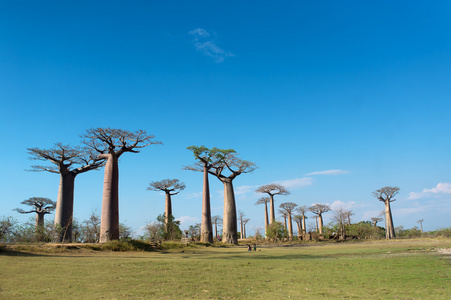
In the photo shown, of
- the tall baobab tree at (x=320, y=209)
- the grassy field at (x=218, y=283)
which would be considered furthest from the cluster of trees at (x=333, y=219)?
the grassy field at (x=218, y=283)

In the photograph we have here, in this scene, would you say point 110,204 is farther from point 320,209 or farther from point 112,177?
point 320,209

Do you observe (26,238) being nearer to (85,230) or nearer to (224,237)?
(85,230)

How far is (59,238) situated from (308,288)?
2123 centimetres

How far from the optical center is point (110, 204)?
794 inches

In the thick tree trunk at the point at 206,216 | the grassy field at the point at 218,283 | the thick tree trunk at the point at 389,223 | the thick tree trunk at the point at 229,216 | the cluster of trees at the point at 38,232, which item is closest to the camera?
the grassy field at the point at 218,283

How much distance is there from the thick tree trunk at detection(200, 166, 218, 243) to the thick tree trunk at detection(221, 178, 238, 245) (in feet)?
10.3

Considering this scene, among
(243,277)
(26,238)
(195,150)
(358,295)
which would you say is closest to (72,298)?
(243,277)

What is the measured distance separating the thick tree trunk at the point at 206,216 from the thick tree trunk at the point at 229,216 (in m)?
3.13

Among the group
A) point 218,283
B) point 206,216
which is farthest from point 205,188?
point 218,283

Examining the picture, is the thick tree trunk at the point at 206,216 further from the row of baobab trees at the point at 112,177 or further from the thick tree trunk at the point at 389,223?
the thick tree trunk at the point at 389,223

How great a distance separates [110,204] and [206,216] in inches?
549

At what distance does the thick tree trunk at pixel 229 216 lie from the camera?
34906mm

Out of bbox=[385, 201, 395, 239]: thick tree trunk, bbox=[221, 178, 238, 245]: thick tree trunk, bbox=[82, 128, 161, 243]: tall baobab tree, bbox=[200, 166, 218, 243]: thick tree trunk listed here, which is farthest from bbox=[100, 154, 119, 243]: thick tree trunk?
bbox=[385, 201, 395, 239]: thick tree trunk

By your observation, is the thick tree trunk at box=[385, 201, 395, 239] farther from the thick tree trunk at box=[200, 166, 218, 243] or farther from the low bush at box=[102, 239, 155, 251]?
the low bush at box=[102, 239, 155, 251]
